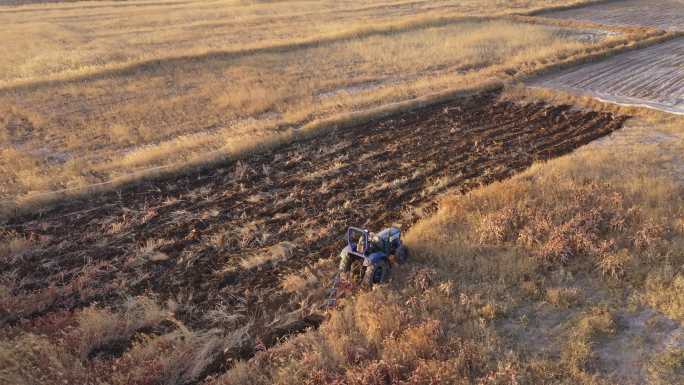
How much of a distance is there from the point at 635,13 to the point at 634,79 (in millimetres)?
22434

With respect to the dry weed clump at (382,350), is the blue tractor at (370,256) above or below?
above

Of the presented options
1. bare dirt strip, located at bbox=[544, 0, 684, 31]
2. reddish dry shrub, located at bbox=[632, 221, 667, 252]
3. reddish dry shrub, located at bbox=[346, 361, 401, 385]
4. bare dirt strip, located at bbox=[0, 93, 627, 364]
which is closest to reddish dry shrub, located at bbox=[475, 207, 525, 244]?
bare dirt strip, located at bbox=[0, 93, 627, 364]

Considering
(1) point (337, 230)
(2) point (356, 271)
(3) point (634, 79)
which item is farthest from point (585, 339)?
(3) point (634, 79)

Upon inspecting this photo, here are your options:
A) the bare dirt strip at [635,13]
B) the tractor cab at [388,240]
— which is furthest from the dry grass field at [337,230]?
the bare dirt strip at [635,13]

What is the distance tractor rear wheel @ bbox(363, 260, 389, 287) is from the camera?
8.57 meters

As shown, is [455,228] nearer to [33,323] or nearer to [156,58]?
[33,323]

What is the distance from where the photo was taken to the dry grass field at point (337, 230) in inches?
286

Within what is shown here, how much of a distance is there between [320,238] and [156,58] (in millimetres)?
22868

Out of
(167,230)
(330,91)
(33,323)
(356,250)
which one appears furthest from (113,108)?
(356,250)

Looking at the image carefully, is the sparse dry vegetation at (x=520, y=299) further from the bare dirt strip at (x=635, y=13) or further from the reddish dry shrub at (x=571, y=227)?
the bare dirt strip at (x=635, y=13)

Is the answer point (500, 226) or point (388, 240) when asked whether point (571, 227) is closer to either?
point (500, 226)

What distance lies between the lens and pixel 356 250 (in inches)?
356

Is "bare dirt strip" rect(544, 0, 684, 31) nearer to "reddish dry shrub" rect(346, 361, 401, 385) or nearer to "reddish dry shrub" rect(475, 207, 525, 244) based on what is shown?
"reddish dry shrub" rect(475, 207, 525, 244)

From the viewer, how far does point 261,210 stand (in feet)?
40.3
